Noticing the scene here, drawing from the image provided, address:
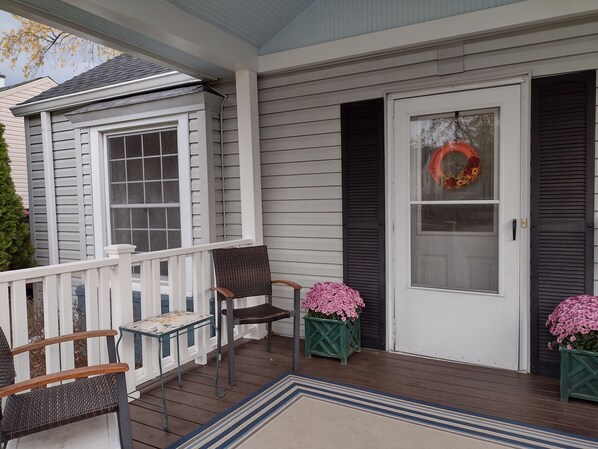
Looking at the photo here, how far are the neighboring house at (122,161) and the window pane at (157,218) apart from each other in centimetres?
1

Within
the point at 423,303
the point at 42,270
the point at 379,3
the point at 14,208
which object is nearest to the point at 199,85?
the point at 379,3

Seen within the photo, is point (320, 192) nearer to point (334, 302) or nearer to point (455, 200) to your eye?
point (334, 302)

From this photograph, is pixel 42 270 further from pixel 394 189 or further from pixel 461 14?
pixel 461 14

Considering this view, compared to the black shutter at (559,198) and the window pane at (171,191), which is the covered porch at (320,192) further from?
the window pane at (171,191)

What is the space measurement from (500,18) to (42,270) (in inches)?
127

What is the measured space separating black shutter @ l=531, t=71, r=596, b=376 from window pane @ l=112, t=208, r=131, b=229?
13.3ft

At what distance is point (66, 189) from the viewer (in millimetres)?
5465

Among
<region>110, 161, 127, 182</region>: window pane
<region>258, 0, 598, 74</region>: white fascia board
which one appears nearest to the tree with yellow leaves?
<region>110, 161, 127, 182</region>: window pane

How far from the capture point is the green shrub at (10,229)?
567 centimetres

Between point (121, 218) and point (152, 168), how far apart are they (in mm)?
748

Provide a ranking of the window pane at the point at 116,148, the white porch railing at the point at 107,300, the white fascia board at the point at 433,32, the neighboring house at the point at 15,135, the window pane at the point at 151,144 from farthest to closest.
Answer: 1. the neighboring house at the point at 15,135
2. the window pane at the point at 116,148
3. the window pane at the point at 151,144
4. the white fascia board at the point at 433,32
5. the white porch railing at the point at 107,300

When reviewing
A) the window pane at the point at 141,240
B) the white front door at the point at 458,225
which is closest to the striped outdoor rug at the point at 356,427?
the white front door at the point at 458,225

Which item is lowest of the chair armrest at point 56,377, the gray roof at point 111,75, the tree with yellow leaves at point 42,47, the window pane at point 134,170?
the chair armrest at point 56,377

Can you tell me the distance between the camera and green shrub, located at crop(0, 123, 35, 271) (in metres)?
5.67
